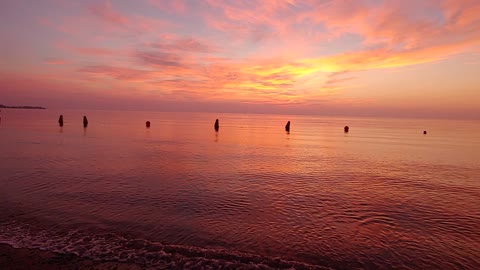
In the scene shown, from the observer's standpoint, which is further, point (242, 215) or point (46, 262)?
point (242, 215)

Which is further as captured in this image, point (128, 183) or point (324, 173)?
point (324, 173)

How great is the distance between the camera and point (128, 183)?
54.4 ft

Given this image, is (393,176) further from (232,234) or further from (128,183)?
(128,183)

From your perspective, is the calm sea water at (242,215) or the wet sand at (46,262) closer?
the wet sand at (46,262)

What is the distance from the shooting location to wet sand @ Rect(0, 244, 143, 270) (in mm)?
7121

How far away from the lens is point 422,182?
19.0 meters

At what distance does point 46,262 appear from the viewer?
734cm

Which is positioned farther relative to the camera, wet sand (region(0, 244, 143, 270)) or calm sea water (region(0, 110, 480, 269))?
calm sea water (region(0, 110, 480, 269))

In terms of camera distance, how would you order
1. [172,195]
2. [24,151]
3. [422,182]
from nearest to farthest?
[172,195]
[422,182]
[24,151]

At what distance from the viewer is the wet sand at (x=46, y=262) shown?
7.12 meters

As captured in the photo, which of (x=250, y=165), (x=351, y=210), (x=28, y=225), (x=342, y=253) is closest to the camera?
(x=342, y=253)

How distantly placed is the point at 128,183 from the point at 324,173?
13972mm

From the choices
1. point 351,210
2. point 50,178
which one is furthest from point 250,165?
point 50,178

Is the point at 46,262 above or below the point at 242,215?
above
